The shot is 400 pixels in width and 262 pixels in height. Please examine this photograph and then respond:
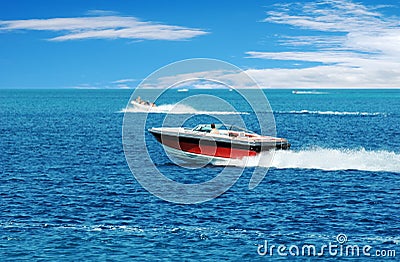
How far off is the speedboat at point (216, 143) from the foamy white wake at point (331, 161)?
957 millimetres

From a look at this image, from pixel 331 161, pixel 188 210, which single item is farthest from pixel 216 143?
pixel 188 210

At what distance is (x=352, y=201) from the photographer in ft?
115

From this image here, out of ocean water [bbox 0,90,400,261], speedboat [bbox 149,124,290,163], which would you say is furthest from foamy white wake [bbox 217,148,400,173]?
speedboat [bbox 149,124,290,163]

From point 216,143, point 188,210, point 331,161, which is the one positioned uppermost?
point 216,143

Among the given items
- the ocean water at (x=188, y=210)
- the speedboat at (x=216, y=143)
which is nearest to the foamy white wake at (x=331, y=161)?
the ocean water at (x=188, y=210)

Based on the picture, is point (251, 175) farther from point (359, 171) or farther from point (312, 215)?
point (312, 215)

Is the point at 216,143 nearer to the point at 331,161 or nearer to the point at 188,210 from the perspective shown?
the point at 331,161

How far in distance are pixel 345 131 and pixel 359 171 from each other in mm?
44840

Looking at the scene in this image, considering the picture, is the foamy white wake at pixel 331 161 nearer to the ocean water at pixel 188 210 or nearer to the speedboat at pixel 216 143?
the ocean water at pixel 188 210

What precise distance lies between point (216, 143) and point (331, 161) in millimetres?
9999

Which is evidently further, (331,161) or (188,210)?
(331,161)

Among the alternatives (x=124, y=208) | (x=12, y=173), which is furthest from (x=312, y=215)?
(x=12, y=173)

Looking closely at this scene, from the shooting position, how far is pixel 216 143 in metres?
47.4

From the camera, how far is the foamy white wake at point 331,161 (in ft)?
154
